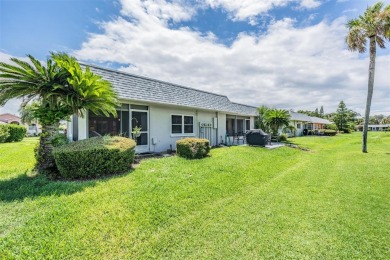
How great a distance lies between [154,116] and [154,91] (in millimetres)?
1476

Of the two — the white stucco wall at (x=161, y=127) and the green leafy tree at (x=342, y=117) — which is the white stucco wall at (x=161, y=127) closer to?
the white stucco wall at (x=161, y=127)

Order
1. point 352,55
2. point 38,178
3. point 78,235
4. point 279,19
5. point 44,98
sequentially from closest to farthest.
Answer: point 78,235 < point 38,178 < point 44,98 < point 279,19 < point 352,55

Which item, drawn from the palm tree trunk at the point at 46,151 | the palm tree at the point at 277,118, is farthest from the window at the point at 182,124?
the palm tree at the point at 277,118

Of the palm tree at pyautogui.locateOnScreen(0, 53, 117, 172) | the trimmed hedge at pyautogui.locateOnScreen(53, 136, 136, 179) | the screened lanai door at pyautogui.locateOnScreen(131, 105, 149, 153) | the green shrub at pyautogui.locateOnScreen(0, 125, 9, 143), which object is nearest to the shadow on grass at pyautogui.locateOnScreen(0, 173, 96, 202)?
the trimmed hedge at pyautogui.locateOnScreen(53, 136, 136, 179)

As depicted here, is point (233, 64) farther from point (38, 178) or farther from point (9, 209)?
point (9, 209)

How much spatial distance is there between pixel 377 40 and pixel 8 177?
2154 centimetres

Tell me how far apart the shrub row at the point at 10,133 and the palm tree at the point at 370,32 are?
2751 centimetres

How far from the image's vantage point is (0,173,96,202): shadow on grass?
4676mm

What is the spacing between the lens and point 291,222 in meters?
4.23

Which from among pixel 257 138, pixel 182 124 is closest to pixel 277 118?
pixel 257 138

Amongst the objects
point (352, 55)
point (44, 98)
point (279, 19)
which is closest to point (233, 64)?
point (279, 19)

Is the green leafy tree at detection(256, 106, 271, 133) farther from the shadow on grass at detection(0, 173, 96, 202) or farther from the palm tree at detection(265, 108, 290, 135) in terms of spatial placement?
the shadow on grass at detection(0, 173, 96, 202)

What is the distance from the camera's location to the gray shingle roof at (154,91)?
9.84m

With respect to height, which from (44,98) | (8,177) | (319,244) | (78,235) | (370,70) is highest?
(370,70)
